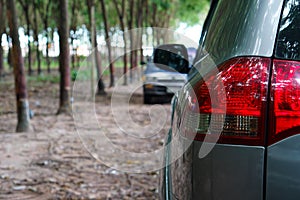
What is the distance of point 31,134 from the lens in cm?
714

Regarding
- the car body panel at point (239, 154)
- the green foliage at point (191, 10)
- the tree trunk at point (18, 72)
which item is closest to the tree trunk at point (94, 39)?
the tree trunk at point (18, 72)

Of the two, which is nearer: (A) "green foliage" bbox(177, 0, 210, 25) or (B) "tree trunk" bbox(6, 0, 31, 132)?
(B) "tree trunk" bbox(6, 0, 31, 132)

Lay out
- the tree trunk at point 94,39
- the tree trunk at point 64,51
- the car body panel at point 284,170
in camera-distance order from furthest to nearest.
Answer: the tree trunk at point 94,39 < the tree trunk at point 64,51 < the car body panel at point 284,170

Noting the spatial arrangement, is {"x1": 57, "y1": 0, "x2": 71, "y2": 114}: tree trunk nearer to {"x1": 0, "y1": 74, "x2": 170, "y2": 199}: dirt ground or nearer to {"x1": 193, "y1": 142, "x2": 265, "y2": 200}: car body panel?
{"x1": 0, "y1": 74, "x2": 170, "y2": 199}: dirt ground

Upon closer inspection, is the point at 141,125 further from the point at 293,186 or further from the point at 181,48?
the point at 293,186

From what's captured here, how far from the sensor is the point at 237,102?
1456 mm

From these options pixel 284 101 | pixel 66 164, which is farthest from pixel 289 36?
pixel 66 164

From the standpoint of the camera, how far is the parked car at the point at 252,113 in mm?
1388

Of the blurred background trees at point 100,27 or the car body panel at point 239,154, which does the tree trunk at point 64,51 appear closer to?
the blurred background trees at point 100,27

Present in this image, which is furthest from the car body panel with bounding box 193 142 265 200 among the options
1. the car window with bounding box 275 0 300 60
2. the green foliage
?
the green foliage

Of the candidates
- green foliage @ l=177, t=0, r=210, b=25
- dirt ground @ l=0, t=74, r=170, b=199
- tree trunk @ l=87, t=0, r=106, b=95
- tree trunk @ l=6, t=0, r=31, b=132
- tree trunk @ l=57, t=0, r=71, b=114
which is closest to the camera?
dirt ground @ l=0, t=74, r=170, b=199

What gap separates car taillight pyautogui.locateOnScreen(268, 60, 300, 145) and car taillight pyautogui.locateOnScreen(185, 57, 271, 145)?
3 cm

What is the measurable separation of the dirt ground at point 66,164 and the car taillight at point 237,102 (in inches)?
107

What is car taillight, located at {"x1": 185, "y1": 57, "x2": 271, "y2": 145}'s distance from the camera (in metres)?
1.43
